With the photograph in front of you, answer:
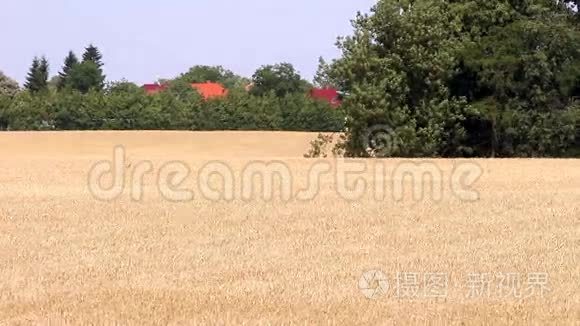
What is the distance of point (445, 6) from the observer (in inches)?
1678

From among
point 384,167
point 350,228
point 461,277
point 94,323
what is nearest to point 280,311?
point 94,323

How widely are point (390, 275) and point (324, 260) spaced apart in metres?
1.22

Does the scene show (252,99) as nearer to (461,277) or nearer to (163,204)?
(163,204)

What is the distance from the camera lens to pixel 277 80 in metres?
97.0

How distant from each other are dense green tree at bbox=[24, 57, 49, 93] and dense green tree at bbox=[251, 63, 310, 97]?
2271 centimetres

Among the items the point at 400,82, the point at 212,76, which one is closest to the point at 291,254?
the point at 400,82

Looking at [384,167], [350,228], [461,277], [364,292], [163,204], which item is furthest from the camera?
[384,167]

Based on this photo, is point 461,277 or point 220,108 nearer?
point 461,277

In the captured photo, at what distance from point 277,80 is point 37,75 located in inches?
1024

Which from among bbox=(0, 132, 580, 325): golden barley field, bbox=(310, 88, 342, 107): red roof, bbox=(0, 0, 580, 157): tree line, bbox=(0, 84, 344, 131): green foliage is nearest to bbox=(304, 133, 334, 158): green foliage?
bbox=(0, 0, 580, 157): tree line

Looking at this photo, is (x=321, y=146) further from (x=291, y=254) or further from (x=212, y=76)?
(x=212, y=76)

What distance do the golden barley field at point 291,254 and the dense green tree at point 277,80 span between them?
237 feet

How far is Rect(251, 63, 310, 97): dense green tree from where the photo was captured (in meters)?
95.4

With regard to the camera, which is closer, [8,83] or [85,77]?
[85,77]
